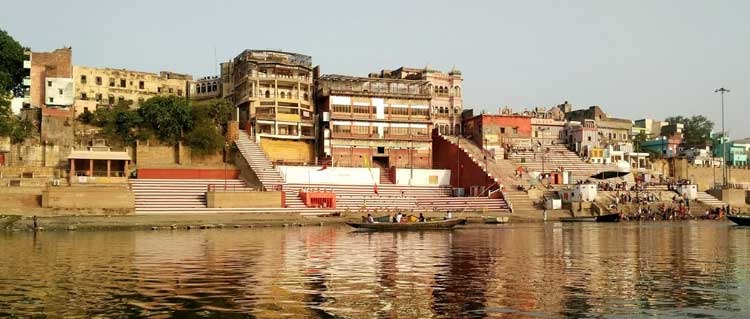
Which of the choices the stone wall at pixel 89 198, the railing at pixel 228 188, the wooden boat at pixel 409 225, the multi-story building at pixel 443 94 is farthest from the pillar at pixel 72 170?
the multi-story building at pixel 443 94

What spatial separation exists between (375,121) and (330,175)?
995cm

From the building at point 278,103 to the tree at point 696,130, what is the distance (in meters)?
56.7

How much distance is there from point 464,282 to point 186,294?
7135 millimetres

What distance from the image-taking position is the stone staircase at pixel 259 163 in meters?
60.4

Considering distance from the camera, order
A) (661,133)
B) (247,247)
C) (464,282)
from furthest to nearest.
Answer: (661,133) → (247,247) → (464,282)

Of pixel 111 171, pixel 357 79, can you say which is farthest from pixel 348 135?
pixel 111 171

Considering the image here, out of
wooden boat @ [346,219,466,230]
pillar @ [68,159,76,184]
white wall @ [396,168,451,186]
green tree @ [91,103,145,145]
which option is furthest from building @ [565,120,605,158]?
pillar @ [68,159,76,184]

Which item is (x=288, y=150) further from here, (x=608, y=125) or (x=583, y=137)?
(x=608, y=125)

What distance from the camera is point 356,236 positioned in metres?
40.1

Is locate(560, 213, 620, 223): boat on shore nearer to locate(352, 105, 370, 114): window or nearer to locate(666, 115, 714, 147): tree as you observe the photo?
locate(352, 105, 370, 114): window

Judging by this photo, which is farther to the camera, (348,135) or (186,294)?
(348,135)

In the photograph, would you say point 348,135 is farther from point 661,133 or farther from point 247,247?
point 661,133

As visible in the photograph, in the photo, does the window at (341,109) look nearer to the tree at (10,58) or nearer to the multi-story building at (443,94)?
the multi-story building at (443,94)

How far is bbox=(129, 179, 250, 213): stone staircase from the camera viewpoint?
53.2m
